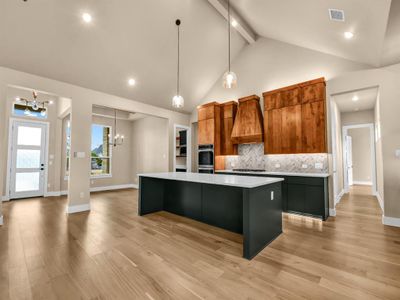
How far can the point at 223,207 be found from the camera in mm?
3236

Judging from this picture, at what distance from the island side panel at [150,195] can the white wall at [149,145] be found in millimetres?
2237

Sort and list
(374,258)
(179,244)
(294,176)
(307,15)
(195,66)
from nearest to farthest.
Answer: (374,258) → (179,244) → (307,15) → (294,176) → (195,66)

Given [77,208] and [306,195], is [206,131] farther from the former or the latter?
[77,208]

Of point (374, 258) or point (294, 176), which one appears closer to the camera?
point (374, 258)

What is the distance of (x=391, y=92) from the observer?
343cm

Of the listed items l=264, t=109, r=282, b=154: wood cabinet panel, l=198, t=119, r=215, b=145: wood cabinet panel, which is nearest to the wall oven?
l=198, t=119, r=215, b=145: wood cabinet panel

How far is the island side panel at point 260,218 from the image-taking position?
228 centimetres

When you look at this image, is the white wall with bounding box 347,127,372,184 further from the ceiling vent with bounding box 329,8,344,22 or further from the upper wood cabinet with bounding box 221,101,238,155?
the ceiling vent with bounding box 329,8,344,22

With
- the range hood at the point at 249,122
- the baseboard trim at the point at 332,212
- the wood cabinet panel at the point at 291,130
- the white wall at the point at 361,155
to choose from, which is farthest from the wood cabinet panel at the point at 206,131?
the white wall at the point at 361,155

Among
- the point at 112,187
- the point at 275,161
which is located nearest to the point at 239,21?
the point at 275,161

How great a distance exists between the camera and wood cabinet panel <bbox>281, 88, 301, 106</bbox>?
168 inches

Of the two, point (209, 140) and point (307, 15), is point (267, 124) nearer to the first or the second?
point (209, 140)

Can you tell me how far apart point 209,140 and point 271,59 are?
273 cm

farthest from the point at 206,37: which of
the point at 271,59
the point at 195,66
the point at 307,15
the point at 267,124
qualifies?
the point at 267,124
